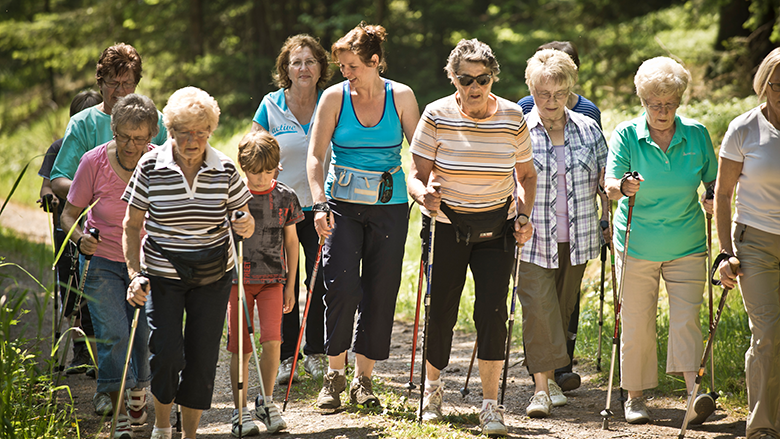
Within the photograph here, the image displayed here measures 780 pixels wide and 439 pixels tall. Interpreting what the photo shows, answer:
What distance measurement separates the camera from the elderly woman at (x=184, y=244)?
3396mm

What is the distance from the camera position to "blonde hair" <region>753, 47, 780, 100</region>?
3576 mm

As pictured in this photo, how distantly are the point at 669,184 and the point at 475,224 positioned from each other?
1.21 meters

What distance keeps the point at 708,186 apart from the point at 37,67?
2422 centimetres

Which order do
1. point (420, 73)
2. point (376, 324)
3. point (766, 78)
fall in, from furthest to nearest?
point (420, 73)
point (376, 324)
point (766, 78)

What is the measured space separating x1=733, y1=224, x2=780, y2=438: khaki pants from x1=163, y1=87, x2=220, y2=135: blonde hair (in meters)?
2.95

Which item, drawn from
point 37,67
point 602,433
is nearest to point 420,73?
point 602,433

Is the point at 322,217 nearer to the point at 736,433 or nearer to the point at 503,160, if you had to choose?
the point at 503,160

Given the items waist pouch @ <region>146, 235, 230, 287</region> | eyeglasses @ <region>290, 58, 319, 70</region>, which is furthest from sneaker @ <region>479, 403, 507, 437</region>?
eyeglasses @ <region>290, 58, 319, 70</region>

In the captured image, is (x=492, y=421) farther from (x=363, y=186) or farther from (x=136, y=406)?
(x=136, y=406)

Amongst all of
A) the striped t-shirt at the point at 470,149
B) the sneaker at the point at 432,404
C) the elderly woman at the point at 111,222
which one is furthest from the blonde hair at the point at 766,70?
the elderly woman at the point at 111,222

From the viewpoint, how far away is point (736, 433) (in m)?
3.96

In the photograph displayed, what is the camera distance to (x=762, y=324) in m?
3.67

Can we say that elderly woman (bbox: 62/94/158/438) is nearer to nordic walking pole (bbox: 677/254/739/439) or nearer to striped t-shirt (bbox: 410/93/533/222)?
striped t-shirt (bbox: 410/93/533/222)

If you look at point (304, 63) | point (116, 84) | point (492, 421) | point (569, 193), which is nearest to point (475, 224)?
point (569, 193)
